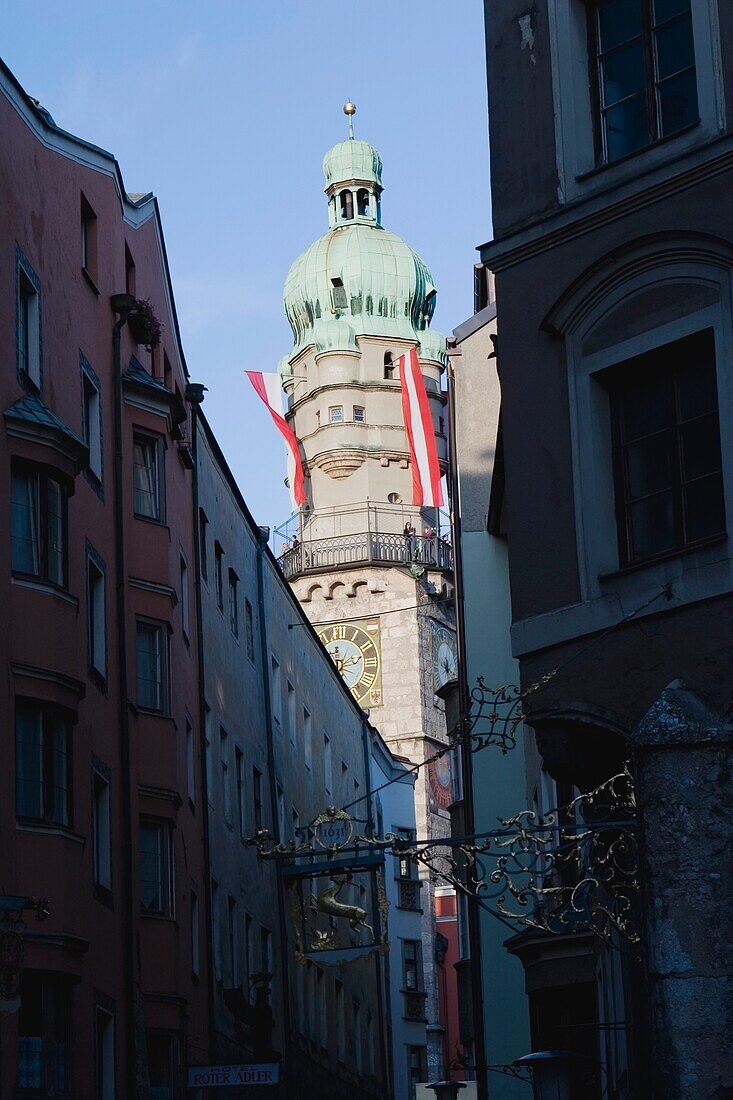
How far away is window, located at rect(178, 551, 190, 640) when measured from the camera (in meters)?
32.9

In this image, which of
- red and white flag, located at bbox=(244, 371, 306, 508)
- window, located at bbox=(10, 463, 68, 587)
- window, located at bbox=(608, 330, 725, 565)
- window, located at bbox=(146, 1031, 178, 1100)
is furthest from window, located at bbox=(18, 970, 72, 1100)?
red and white flag, located at bbox=(244, 371, 306, 508)

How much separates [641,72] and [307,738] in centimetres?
3435

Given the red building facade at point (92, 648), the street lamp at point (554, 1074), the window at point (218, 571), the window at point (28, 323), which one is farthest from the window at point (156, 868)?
the street lamp at point (554, 1074)

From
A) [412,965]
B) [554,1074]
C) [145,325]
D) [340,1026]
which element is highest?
[145,325]

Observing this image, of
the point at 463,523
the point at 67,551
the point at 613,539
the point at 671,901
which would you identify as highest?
the point at 463,523

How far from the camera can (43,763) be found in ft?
79.8

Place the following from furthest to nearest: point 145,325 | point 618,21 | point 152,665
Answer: point 145,325 < point 152,665 < point 618,21

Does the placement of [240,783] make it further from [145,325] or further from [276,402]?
[276,402]

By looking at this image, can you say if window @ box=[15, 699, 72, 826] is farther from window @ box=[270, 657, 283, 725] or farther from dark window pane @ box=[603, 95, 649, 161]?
window @ box=[270, 657, 283, 725]

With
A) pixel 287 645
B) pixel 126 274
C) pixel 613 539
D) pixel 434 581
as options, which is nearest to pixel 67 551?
pixel 126 274

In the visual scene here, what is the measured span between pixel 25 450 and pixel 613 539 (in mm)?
9972

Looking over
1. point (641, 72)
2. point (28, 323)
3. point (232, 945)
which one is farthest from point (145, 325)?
point (641, 72)

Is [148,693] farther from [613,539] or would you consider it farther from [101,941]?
[613,539]

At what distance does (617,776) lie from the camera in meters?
15.0
